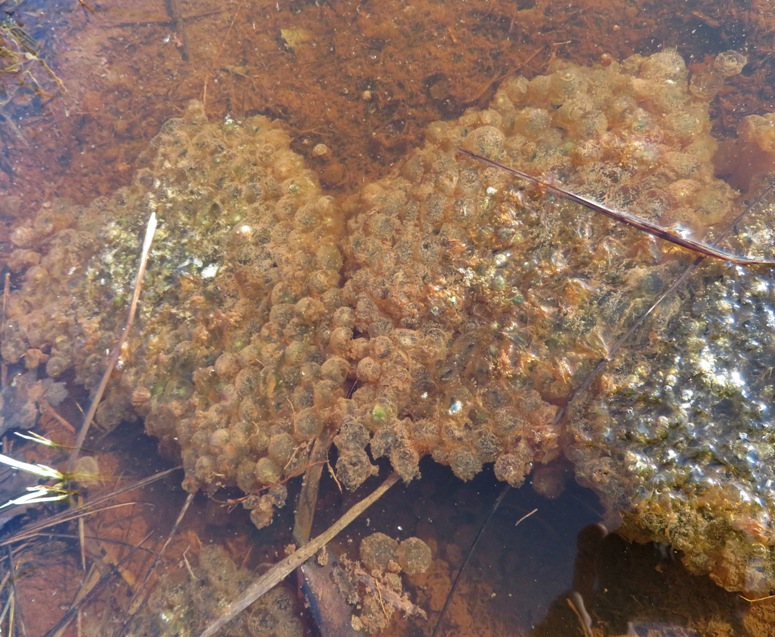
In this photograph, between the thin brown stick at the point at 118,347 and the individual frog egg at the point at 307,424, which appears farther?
the thin brown stick at the point at 118,347

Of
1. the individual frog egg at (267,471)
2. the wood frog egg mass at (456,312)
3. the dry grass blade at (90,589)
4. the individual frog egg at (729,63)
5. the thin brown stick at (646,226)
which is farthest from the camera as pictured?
the individual frog egg at (729,63)

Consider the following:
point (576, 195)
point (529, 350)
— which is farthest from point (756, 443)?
point (576, 195)

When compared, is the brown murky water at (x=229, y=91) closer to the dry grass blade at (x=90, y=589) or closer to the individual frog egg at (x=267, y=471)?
the dry grass blade at (x=90, y=589)

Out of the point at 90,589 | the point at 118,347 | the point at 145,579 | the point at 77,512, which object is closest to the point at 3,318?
the point at 118,347

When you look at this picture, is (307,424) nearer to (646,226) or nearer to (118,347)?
(118,347)

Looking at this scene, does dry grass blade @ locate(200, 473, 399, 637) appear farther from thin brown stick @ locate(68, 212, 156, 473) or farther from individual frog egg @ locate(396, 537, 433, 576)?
thin brown stick @ locate(68, 212, 156, 473)

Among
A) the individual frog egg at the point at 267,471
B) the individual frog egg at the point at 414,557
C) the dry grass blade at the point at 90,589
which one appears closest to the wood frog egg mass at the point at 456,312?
the individual frog egg at the point at 267,471

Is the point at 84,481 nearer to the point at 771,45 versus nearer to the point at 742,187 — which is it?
the point at 742,187
